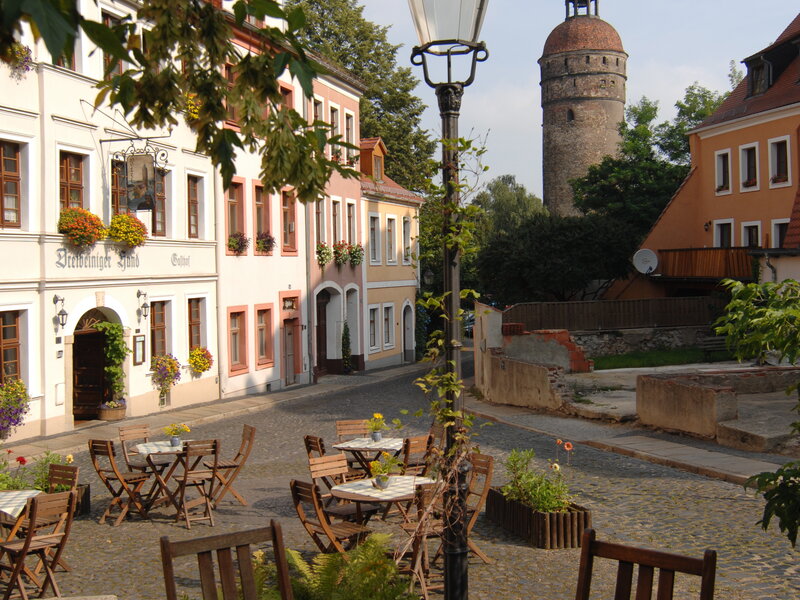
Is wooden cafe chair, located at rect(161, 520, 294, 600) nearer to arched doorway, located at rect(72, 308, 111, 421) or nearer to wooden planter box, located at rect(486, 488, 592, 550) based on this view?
wooden planter box, located at rect(486, 488, 592, 550)

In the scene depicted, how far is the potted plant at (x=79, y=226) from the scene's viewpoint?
766 inches

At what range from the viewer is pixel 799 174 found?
3275cm

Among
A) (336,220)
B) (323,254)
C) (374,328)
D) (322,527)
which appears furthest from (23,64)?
(374,328)

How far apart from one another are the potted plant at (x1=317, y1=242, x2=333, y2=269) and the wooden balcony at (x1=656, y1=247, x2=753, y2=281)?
48.4ft

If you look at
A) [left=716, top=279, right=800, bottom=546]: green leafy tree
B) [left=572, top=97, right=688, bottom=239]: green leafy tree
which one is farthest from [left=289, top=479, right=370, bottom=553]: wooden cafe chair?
[left=572, top=97, right=688, bottom=239]: green leafy tree

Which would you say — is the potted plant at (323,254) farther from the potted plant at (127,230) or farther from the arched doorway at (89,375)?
the arched doorway at (89,375)

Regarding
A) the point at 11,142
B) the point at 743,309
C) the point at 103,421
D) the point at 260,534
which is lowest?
the point at 103,421

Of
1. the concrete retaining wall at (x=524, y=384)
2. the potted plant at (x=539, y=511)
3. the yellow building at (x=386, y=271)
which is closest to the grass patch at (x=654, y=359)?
the concrete retaining wall at (x=524, y=384)

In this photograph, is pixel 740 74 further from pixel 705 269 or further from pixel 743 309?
pixel 743 309

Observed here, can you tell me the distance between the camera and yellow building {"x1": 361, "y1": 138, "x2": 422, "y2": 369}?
36.9 m

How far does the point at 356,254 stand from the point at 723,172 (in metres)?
15.8

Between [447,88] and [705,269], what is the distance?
3340cm

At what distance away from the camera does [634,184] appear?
4688 centimetres

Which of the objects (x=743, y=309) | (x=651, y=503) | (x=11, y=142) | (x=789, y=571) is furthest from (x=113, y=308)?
(x=743, y=309)
